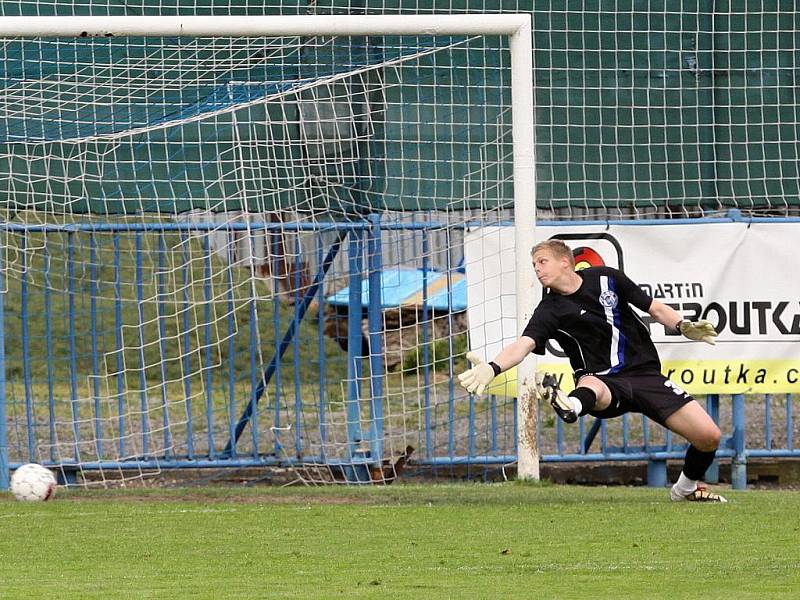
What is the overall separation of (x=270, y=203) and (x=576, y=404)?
3787 mm

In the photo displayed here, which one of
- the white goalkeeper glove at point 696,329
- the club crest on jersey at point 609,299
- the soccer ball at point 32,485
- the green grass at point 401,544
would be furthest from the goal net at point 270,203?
the white goalkeeper glove at point 696,329

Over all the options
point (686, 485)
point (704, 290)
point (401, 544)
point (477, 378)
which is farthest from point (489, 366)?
point (704, 290)

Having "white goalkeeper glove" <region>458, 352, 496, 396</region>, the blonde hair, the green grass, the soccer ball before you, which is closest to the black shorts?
the green grass

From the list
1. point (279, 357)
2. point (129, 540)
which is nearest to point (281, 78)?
point (279, 357)

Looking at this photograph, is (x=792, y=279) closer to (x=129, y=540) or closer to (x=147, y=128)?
(x=147, y=128)

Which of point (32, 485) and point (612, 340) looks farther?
point (32, 485)

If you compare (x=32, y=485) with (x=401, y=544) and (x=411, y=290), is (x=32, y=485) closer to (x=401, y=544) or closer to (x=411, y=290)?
(x=401, y=544)

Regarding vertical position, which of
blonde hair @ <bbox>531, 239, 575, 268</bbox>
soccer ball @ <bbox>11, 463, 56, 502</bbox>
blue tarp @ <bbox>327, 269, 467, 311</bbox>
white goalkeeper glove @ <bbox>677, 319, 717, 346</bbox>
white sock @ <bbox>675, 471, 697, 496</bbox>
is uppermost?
blonde hair @ <bbox>531, 239, 575, 268</bbox>

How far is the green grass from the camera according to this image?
5.83 m

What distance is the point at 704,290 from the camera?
10.5 meters

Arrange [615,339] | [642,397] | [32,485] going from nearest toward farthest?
[642,397] < [615,339] < [32,485]

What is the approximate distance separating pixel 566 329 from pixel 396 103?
3.05m

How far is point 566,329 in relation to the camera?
8453 mm

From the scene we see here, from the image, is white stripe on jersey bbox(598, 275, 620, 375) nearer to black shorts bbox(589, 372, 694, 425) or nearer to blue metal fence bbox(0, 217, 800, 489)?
black shorts bbox(589, 372, 694, 425)
